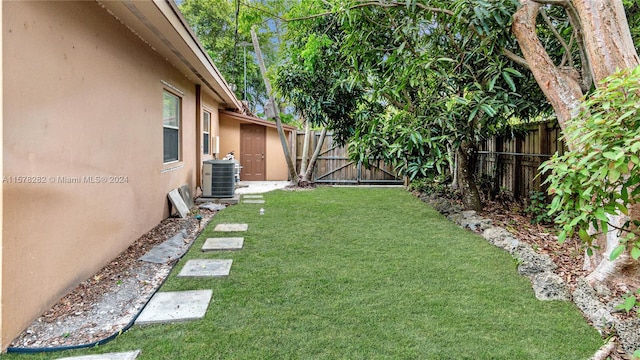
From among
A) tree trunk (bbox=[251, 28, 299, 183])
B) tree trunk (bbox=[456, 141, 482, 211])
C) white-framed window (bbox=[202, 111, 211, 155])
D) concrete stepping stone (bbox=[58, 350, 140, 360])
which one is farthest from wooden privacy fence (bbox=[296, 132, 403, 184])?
concrete stepping stone (bbox=[58, 350, 140, 360])

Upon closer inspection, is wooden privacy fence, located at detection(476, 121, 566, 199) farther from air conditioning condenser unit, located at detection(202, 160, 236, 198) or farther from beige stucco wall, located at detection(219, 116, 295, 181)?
beige stucco wall, located at detection(219, 116, 295, 181)

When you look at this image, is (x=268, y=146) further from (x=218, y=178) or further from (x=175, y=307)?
(x=175, y=307)

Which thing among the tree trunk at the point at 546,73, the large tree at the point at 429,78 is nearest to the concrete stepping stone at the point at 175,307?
the large tree at the point at 429,78

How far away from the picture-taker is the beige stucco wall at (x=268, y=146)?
11852 mm

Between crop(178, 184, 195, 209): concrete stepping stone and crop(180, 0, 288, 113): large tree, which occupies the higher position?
crop(180, 0, 288, 113): large tree

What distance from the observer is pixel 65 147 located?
279cm

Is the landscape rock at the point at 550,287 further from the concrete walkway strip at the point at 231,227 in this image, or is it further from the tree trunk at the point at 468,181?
the concrete walkway strip at the point at 231,227

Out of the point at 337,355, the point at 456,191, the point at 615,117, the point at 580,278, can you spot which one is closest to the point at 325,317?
the point at 337,355

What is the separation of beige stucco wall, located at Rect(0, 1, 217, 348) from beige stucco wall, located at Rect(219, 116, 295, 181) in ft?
23.6

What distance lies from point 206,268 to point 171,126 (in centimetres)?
353

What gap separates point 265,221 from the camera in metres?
5.65

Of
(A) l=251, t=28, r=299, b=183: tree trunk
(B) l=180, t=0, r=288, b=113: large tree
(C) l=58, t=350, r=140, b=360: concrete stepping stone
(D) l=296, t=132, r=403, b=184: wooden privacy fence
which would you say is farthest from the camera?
(B) l=180, t=0, r=288, b=113: large tree

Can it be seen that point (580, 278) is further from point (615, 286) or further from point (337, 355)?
point (337, 355)

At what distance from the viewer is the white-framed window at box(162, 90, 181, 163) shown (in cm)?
582
